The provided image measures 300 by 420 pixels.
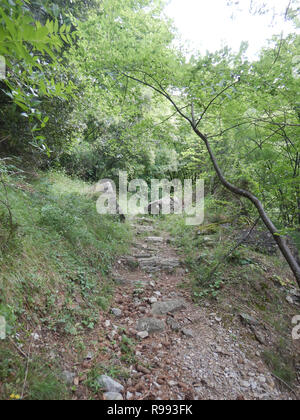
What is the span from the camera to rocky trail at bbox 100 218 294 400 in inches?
75.3

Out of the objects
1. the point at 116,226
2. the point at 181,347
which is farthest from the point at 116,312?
the point at 116,226

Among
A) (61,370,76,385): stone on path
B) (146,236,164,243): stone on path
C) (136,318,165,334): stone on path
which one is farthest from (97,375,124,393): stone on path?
(146,236,164,243): stone on path

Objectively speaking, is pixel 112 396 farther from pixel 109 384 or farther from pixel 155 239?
pixel 155 239

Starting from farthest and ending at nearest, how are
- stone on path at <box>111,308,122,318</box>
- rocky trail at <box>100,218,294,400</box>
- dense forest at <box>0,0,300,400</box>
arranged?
1. stone on path at <box>111,308,122,318</box>
2. rocky trail at <box>100,218,294,400</box>
3. dense forest at <box>0,0,300,400</box>

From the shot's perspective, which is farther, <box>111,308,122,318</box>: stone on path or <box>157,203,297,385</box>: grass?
<box>111,308,122,318</box>: stone on path

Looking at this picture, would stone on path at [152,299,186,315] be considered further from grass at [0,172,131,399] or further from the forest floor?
grass at [0,172,131,399]

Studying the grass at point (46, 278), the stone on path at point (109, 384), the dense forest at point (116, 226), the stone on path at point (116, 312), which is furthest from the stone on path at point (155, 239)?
the stone on path at point (109, 384)

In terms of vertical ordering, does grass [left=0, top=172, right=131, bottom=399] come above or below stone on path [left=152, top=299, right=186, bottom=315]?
above

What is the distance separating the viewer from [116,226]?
513cm

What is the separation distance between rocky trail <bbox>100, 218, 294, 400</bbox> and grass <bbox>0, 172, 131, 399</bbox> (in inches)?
15.8

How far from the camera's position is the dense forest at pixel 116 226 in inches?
62.6

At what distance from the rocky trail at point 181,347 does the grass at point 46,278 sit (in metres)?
0.40

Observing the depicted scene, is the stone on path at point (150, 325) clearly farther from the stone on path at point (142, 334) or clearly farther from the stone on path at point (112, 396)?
the stone on path at point (112, 396)

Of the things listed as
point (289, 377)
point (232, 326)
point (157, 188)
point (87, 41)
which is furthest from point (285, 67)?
point (157, 188)
